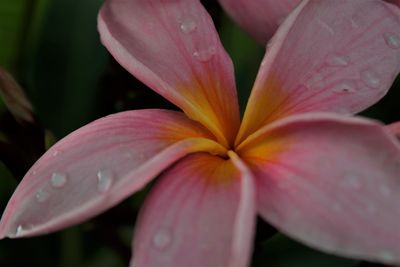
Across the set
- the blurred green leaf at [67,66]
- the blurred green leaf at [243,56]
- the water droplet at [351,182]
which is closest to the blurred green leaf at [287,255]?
the blurred green leaf at [243,56]

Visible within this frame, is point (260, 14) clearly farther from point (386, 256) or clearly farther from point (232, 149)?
point (386, 256)

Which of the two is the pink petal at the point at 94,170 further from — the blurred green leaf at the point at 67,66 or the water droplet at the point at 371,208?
the blurred green leaf at the point at 67,66

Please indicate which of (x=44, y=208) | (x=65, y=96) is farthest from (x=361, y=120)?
(x=65, y=96)

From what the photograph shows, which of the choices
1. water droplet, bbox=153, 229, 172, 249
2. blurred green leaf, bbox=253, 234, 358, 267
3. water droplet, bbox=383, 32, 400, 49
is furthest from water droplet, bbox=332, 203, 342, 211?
blurred green leaf, bbox=253, 234, 358, 267

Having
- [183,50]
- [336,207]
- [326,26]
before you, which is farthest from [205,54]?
[336,207]

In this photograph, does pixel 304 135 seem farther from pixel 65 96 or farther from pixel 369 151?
pixel 65 96

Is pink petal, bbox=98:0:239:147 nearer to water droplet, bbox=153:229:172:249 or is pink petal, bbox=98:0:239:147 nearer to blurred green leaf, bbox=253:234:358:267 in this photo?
water droplet, bbox=153:229:172:249
